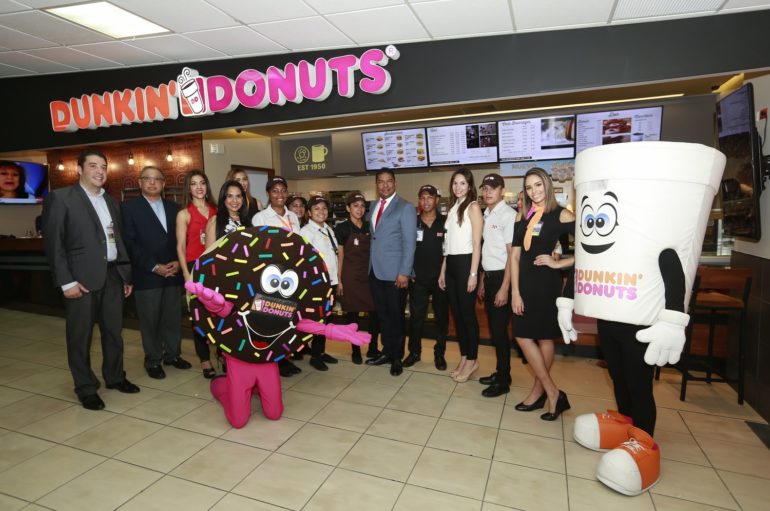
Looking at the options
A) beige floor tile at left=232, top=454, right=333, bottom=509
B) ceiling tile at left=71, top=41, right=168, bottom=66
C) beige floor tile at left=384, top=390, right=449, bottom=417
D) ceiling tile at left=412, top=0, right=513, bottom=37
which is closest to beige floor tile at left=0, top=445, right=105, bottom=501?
beige floor tile at left=232, top=454, right=333, bottom=509

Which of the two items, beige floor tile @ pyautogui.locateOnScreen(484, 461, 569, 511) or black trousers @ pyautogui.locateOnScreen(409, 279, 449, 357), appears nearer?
beige floor tile @ pyautogui.locateOnScreen(484, 461, 569, 511)

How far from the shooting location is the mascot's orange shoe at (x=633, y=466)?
2.10 metres

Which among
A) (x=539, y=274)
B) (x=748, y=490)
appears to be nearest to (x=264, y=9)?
(x=539, y=274)

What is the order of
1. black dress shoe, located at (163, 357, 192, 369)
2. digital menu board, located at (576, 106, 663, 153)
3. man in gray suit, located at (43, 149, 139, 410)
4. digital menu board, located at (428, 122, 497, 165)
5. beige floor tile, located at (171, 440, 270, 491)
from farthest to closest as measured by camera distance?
digital menu board, located at (428, 122, 497, 165) → digital menu board, located at (576, 106, 663, 153) → black dress shoe, located at (163, 357, 192, 369) → man in gray suit, located at (43, 149, 139, 410) → beige floor tile, located at (171, 440, 270, 491)

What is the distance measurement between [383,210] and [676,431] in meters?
2.59

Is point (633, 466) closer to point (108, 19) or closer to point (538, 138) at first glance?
point (538, 138)

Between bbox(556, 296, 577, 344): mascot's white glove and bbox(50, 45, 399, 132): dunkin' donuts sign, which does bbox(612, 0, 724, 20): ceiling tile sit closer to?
bbox(50, 45, 399, 132): dunkin' donuts sign

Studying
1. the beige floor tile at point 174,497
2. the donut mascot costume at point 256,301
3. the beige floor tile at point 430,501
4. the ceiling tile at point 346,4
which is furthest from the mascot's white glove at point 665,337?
the ceiling tile at point 346,4

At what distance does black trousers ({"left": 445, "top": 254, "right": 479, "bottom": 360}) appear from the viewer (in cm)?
340

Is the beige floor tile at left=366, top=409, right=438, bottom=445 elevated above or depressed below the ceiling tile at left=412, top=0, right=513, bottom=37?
below

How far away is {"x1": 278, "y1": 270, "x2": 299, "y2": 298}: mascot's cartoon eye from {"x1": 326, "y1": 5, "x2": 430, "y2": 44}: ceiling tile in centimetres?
212

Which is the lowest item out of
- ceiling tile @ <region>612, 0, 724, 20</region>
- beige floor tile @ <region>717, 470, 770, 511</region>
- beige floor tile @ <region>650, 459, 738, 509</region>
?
beige floor tile @ <region>717, 470, 770, 511</region>

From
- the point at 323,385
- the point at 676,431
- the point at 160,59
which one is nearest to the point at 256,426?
the point at 323,385

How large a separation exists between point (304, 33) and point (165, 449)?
11.0ft
